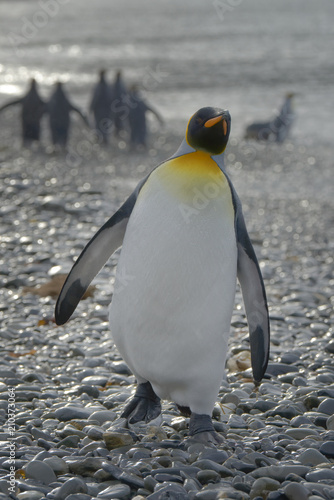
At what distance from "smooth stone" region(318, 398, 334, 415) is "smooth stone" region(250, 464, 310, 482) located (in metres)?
0.56

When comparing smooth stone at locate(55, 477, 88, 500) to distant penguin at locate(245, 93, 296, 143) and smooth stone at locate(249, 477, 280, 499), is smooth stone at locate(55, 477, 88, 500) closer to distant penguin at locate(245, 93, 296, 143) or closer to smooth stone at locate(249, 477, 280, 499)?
smooth stone at locate(249, 477, 280, 499)

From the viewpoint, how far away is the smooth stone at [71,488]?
226 cm

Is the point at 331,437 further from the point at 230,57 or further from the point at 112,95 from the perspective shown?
the point at 230,57

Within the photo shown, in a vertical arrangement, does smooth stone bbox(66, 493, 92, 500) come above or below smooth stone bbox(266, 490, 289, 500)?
below

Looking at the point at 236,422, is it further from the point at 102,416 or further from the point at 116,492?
the point at 116,492

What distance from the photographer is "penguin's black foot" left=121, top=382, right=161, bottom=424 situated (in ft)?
9.30

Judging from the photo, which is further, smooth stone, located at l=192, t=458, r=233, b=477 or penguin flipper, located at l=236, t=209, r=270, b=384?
penguin flipper, located at l=236, t=209, r=270, b=384

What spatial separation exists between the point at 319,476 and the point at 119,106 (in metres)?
10.9

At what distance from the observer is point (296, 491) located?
7.47 feet

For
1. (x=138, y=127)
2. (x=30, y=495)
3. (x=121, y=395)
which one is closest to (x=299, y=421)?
(x=121, y=395)

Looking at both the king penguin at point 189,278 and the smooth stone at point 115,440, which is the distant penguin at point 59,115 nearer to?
the king penguin at point 189,278

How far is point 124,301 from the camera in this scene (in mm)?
2754

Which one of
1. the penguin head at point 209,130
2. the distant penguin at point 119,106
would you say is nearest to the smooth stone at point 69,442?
the penguin head at point 209,130

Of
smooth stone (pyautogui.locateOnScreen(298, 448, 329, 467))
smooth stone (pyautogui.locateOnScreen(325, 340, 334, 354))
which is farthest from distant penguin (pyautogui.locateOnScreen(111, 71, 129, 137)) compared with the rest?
smooth stone (pyautogui.locateOnScreen(298, 448, 329, 467))
